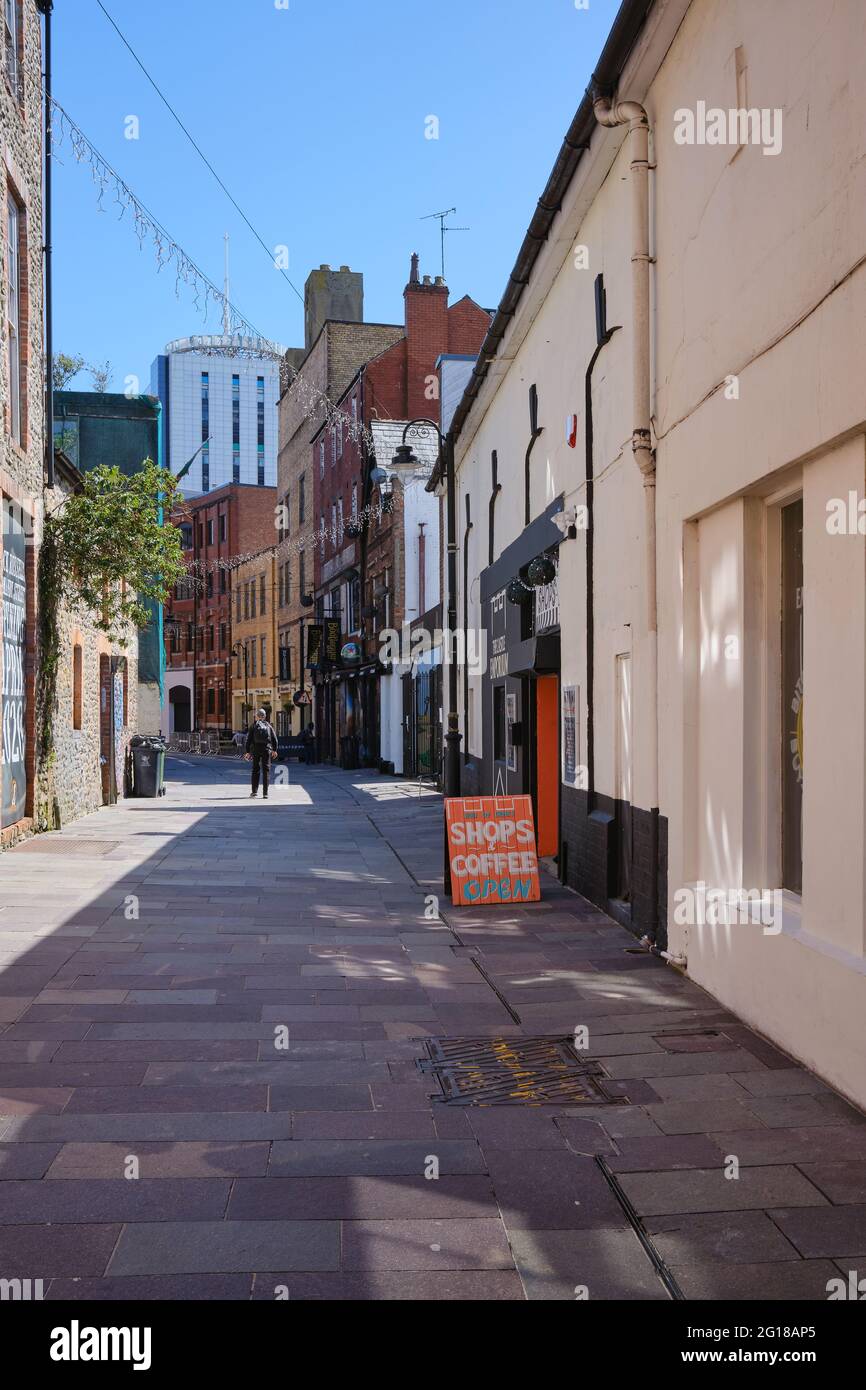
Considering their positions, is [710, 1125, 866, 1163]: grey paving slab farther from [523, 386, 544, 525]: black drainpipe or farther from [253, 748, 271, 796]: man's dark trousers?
[253, 748, 271, 796]: man's dark trousers

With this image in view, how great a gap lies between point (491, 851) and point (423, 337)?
27687 mm

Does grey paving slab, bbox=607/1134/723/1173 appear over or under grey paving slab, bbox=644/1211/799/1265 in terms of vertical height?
under

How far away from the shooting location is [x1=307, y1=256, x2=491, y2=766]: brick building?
34469 mm

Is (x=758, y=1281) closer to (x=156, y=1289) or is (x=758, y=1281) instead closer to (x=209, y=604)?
(x=156, y=1289)

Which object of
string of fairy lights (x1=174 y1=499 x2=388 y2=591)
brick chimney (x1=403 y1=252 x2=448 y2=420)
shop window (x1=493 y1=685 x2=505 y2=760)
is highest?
brick chimney (x1=403 y1=252 x2=448 y2=420)

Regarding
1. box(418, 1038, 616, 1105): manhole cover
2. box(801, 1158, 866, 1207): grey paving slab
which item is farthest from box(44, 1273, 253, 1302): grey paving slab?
box(801, 1158, 866, 1207): grey paving slab

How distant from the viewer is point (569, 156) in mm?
9766

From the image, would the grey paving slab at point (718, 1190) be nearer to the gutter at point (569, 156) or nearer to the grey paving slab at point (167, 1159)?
the grey paving slab at point (167, 1159)

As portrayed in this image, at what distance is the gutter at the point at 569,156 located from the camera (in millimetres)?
7801

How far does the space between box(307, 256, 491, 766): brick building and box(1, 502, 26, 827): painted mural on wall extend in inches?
677

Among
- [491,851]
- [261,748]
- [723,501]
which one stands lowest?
[491,851]

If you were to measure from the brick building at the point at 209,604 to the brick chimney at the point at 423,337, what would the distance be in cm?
2542

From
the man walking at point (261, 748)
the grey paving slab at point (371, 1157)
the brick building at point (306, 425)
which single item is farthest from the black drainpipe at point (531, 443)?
the brick building at point (306, 425)

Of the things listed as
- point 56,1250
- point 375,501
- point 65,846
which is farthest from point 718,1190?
point 375,501
